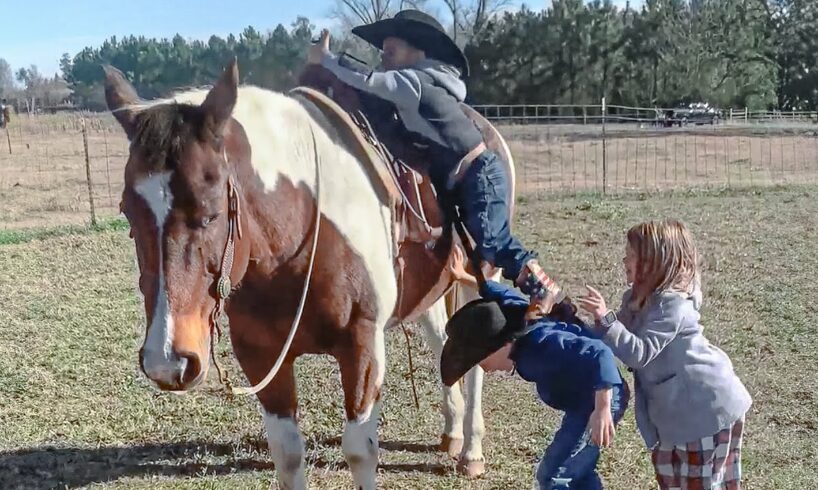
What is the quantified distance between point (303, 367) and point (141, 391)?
102 centimetres

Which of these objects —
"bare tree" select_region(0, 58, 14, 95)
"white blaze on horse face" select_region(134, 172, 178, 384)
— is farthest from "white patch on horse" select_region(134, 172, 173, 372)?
"bare tree" select_region(0, 58, 14, 95)

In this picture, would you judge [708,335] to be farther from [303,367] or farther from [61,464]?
[61,464]

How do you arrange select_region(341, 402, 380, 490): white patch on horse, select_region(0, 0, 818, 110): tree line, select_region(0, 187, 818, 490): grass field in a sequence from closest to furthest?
select_region(341, 402, 380, 490): white patch on horse, select_region(0, 187, 818, 490): grass field, select_region(0, 0, 818, 110): tree line

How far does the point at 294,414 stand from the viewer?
3.01 metres

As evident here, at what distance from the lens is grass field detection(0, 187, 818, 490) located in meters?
3.84

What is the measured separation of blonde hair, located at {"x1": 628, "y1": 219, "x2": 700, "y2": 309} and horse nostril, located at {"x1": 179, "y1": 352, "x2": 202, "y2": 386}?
1331 mm

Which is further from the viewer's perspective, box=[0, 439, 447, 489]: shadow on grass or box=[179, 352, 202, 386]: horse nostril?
box=[0, 439, 447, 489]: shadow on grass

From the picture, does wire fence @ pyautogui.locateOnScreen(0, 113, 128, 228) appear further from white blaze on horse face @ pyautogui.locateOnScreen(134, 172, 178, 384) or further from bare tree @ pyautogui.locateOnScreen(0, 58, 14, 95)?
bare tree @ pyautogui.locateOnScreen(0, 58, 14, 95)

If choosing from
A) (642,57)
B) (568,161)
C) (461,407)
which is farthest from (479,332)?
(642,57)

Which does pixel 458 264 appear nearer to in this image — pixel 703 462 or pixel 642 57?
pixel 703 462

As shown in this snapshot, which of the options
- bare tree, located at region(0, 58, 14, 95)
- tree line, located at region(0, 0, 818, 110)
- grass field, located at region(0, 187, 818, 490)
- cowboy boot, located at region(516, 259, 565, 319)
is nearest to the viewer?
cowboy boot, located at region(516, 259, 565, 319)

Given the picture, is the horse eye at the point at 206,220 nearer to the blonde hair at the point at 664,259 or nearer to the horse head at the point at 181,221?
the horse head at the point at 181,221

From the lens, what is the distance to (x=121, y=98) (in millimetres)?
2322

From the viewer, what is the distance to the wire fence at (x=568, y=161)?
1399cm
